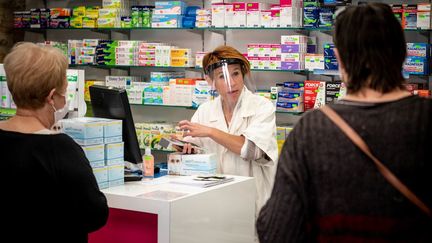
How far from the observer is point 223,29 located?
609cm

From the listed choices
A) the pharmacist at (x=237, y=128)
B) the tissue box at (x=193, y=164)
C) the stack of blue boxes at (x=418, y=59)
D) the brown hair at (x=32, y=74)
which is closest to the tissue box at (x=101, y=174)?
the tissue box at (x=193, y=164)

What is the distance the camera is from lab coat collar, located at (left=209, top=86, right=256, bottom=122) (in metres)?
3.91

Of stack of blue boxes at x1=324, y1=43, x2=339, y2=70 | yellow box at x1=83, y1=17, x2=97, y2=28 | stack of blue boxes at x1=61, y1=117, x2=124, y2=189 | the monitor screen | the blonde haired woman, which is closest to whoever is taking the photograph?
the blonde haired woman

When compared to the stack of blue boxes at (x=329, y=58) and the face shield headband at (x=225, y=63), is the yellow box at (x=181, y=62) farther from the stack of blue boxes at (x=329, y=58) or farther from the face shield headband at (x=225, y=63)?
the face shield headband at (x=225, y=63)

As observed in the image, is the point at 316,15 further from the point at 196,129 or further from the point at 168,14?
the point at 196,129

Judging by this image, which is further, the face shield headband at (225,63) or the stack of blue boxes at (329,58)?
A: the stack of blue boxes at (329,58)

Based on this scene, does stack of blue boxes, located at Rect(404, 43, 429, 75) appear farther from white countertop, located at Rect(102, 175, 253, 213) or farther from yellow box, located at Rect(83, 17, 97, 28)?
yellow box, located at Rect(83, 17, 97, 28)

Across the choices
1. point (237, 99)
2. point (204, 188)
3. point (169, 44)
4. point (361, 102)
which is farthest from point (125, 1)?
point (361, 102)

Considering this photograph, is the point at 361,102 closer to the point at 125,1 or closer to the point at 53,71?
the point at 53,71

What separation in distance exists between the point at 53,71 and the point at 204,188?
1.21m

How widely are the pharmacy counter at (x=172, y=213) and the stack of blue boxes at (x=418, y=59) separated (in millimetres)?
2496

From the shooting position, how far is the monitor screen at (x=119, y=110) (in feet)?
10.9

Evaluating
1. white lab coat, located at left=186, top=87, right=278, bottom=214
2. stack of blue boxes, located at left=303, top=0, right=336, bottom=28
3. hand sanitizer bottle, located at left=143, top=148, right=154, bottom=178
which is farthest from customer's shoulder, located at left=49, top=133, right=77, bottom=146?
stack of blue boxes, located at left=303, top=0, right=336, bottom=28

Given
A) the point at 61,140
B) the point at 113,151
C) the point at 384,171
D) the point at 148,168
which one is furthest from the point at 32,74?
the point at 148,168
